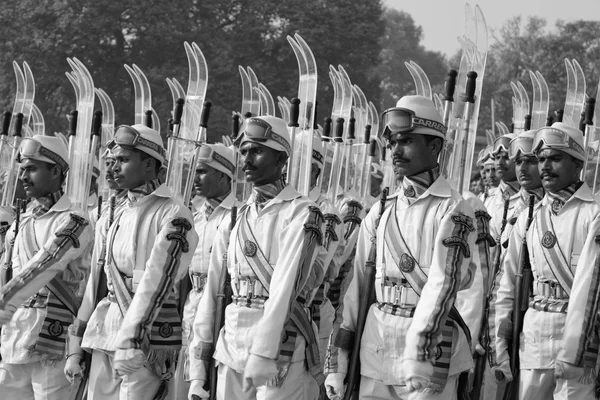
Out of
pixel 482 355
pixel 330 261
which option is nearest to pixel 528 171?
pixel 330 261

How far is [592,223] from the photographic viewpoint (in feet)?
22.5

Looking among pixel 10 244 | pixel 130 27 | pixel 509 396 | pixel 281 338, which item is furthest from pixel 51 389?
pixel 130 27

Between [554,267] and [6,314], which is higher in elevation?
[554,267]

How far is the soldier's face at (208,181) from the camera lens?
10164 mm

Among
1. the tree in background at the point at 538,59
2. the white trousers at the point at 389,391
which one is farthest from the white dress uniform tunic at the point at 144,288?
the tree in background at the point at 538,59

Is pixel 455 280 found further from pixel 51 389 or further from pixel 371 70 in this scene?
pixel 371 70

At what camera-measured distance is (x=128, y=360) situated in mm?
7004

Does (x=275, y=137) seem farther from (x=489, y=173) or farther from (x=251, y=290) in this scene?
(x=489, y=173)

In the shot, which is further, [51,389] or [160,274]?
[51,389]

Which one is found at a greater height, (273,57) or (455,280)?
(273,57)

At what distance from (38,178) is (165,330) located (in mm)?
1884

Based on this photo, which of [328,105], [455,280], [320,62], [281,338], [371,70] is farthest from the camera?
[371,70]

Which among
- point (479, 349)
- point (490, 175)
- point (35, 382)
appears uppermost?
point (490, 175)

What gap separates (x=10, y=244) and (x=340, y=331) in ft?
11.6
